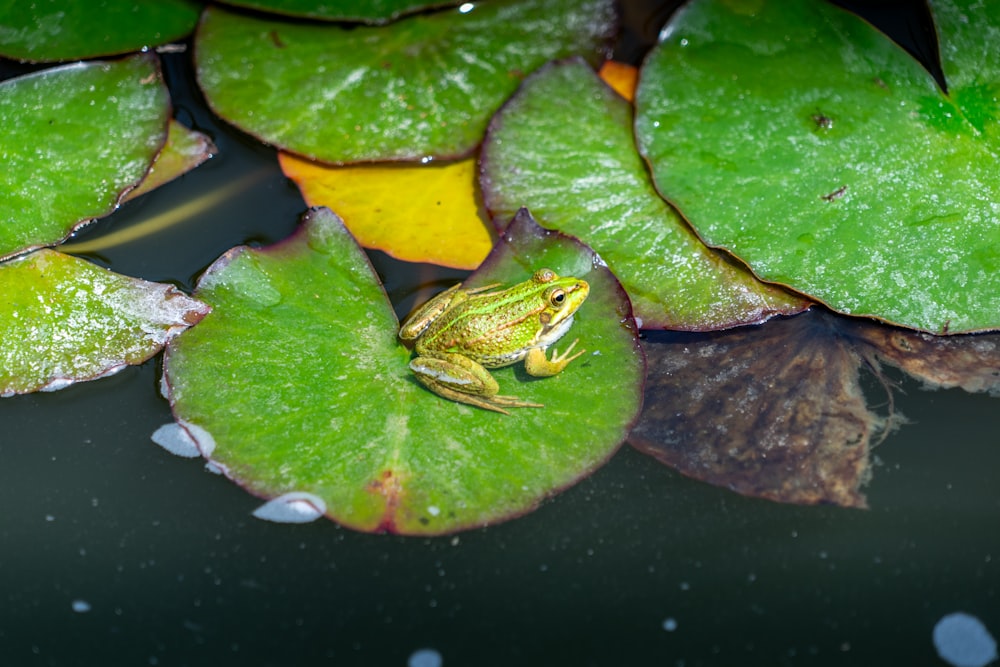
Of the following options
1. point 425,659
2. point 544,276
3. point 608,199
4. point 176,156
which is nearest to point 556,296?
point 544,276

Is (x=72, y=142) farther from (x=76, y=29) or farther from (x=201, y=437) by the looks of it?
(x=201, y=437)

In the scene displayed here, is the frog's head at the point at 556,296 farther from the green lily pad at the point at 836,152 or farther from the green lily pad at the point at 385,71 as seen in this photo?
the green lily pad at the point at 385,71

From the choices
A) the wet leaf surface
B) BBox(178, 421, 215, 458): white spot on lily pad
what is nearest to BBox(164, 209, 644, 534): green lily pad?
BBox(178, 421, 215, 458): white spot on lily pad

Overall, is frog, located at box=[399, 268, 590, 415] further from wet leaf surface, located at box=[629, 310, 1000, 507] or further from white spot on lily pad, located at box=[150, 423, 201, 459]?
white spot on lily pad, located at box=[150, 423, 201, 459]

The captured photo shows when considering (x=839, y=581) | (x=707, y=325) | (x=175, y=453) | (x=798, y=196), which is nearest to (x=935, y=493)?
(x=839, y=581)

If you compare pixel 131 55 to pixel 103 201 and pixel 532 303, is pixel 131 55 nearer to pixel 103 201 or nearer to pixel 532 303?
pixel 103 201
